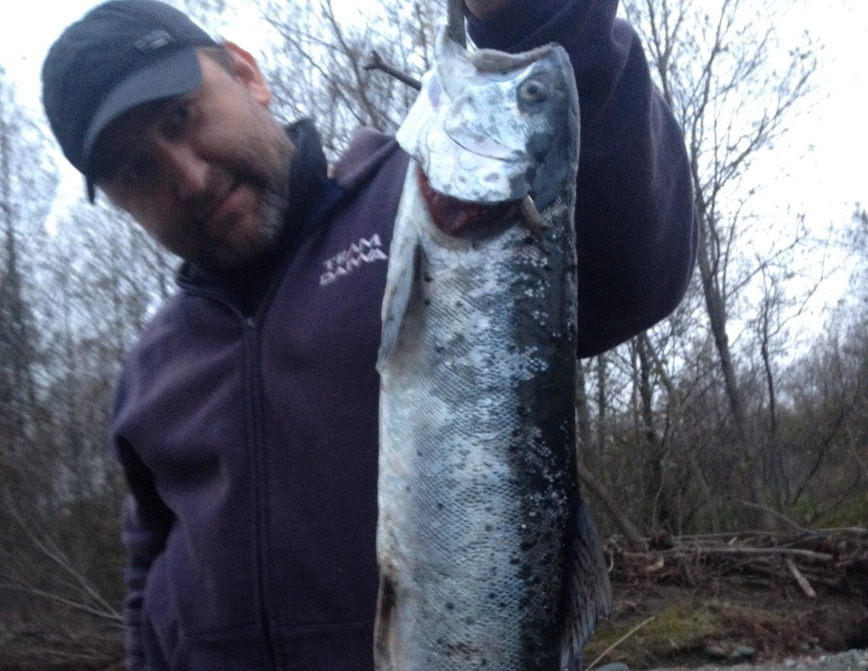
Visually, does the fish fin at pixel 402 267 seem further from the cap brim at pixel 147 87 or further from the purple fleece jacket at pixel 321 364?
the cap brim at pixel 147 87

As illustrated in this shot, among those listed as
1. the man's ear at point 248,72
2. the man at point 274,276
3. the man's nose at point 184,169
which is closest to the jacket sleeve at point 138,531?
the man at point 274,276

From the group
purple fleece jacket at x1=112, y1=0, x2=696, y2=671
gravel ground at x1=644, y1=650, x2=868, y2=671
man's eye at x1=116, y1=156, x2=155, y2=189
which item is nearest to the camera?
purple fleece jacket at x1=112, y1=0, x2=696, y2=671

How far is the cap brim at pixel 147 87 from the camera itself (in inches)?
79.5

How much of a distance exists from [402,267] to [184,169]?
0.72 metres

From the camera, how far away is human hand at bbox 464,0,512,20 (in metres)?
1.71

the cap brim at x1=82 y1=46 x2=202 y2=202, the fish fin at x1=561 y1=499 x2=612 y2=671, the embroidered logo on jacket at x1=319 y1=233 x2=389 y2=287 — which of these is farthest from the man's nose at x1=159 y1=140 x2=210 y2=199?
the fish fin at x1=561 y1=499 x2=612 y2=671

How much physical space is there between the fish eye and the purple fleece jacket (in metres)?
0.15

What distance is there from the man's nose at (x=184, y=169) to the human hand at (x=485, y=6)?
740 millimetres

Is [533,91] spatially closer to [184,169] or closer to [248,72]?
[184,169]

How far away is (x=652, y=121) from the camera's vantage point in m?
1.89

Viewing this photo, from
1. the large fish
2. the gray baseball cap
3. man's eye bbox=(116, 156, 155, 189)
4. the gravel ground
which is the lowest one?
the gravel ground

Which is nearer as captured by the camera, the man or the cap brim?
the man

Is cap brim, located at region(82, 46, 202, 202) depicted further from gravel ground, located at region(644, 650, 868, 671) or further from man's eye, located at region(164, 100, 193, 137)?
gravel ground, located at region(644, 650, 868, 671)

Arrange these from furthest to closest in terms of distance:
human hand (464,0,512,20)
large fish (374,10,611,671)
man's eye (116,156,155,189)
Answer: man's eye (116,156,155,189)
human hand (464,0,512,20)
large fish (374,10,611,671)
